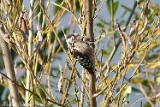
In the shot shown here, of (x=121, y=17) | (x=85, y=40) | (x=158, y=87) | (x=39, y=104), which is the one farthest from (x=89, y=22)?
(x=158, y=87)

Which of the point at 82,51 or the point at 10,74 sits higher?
the point at 10,74

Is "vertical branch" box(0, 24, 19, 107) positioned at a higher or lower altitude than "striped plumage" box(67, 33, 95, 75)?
higher

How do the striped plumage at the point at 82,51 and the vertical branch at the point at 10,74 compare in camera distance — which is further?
the vertical branch at the point at 10,74

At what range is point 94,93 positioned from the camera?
1327 millimetres

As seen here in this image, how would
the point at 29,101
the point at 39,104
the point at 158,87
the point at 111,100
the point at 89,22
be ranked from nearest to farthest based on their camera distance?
the point at 89,22
the point at 111,100
the point at 29,101
the point at 39,104
the point at 158,87

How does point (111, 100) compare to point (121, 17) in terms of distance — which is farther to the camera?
point (121, 17)

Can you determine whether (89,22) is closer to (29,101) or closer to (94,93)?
(94,93)

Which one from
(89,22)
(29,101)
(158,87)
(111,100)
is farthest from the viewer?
(158,87)

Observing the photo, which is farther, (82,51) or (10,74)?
(10,74)

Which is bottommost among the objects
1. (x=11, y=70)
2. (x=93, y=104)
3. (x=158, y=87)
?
(x=93, y=104)

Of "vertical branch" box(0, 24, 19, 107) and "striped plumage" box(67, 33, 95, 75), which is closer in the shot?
"striped plumage" box(67, 33, 95, 75)

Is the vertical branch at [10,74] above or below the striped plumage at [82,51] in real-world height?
above

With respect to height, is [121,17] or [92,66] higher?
[121,17]

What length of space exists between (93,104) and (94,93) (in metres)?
0.04
